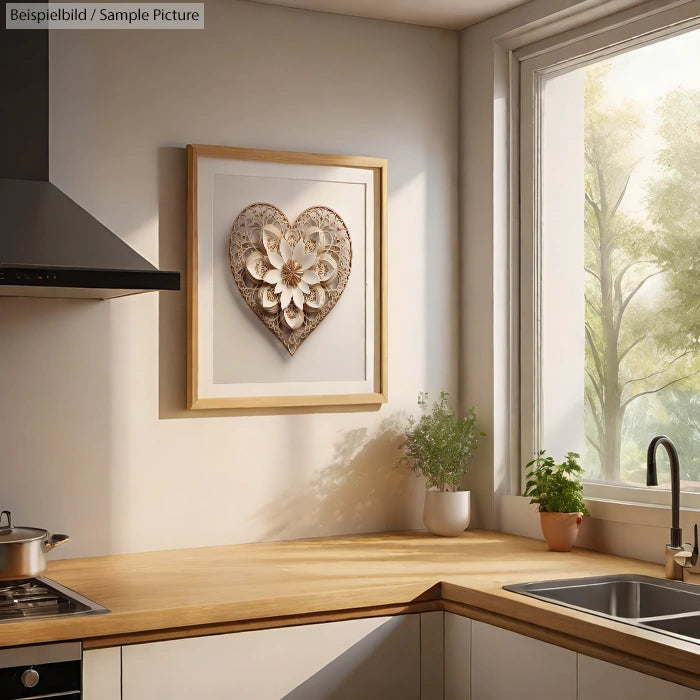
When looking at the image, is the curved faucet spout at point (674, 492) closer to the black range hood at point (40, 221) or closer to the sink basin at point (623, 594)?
the sink basin at point (623, 594)

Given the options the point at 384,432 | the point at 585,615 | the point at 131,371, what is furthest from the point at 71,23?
the point at 585,615

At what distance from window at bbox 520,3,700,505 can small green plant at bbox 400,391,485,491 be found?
0.21 metres

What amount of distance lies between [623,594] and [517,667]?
1.33 ft

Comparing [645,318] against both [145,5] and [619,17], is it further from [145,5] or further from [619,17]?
[145,5]

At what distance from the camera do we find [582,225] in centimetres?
310

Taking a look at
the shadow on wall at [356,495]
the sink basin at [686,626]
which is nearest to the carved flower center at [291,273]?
the shadow on wall at [356,495]

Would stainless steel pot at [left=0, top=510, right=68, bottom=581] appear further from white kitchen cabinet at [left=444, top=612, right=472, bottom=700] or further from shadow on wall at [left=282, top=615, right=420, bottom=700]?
white kitchen cabinet at [left=444, top=612, right=472, bottom=700]

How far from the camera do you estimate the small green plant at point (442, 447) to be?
3141mm

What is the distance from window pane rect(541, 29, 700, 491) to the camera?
2742mm

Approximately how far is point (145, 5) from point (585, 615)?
80.9 inches

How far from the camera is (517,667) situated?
7.42 ft

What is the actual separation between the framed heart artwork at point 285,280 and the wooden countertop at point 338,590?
0.49 meters

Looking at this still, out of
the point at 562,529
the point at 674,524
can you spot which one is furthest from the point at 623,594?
the point at 562,529

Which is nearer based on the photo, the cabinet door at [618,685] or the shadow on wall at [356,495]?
the cabinet door at [618,685]
